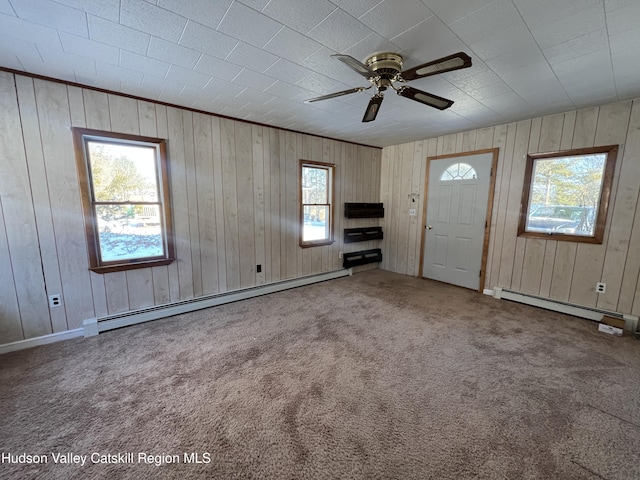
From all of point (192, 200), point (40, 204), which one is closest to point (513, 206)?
point (192, 200)

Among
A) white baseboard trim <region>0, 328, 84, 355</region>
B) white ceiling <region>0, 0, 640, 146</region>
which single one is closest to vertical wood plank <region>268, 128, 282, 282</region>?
white ceiling <region>0, 0, 640, 146</region>

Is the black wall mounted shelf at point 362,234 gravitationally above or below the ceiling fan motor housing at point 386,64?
below

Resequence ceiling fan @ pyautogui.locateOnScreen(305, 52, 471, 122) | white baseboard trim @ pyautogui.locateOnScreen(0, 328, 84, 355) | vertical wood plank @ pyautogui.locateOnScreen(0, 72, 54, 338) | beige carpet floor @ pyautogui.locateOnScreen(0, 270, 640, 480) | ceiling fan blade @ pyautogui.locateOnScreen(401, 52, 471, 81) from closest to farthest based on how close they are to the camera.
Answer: beige carpet floor @ pyautogui.locateOnScreen(0, 270, 640, 480) < ceiling fan blade @ pyautogui.locateOnScreen(401, 52, 471, 81) < ceiling fan @ pyautogui.locateOnScreen(305, 52, 471, 122) < vertical wood plank @ pyautogui.locateOnScreen(0, 72, 54, 338) < white baseboard trim @ pyautogui.locateOnScreen(0, 328, 84, 355)

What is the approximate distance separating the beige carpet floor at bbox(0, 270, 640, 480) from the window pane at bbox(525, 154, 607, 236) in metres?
1.20

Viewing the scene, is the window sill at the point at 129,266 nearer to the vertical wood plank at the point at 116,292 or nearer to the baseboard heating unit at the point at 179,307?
the vertical wood plank at the point at 116,292

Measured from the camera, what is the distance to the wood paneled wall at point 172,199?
90.0 inches

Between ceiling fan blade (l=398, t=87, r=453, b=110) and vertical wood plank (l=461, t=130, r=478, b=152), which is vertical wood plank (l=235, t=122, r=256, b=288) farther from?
vertical wood plank (l=461, t=130, r=478, b=152)

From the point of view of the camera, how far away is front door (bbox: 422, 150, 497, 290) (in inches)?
152

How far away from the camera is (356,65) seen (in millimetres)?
1651

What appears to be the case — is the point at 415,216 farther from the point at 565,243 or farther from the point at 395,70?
the point at 395,70

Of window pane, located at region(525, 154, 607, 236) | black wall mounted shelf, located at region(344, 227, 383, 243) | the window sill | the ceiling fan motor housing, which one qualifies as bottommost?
the window sill

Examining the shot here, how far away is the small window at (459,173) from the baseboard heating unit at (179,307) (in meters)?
2.73

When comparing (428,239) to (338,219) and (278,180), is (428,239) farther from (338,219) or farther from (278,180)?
(278,180)

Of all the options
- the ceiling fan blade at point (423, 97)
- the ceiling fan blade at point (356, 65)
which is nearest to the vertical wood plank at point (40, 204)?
the ceiling fan blade at point (356, 65)
